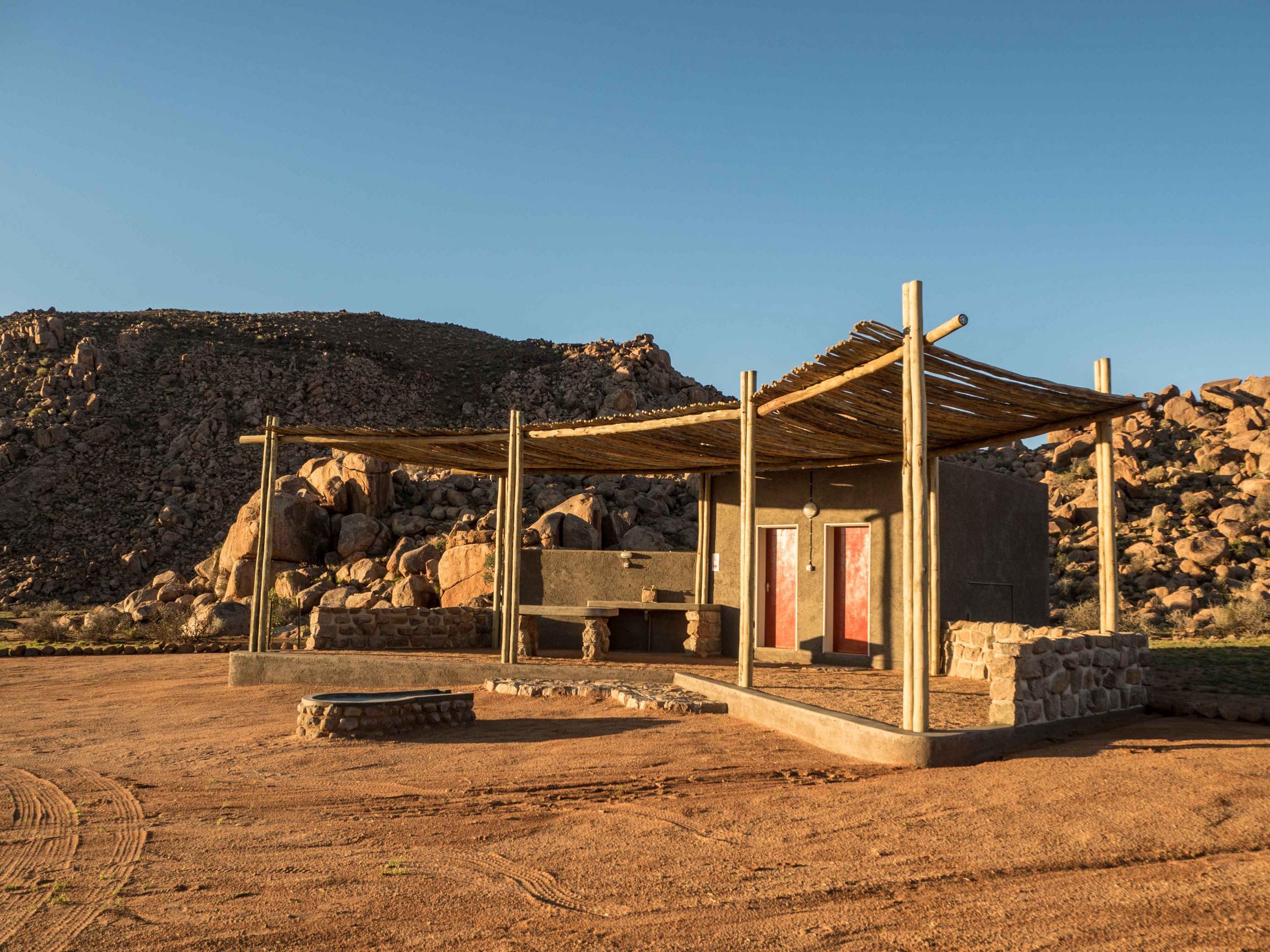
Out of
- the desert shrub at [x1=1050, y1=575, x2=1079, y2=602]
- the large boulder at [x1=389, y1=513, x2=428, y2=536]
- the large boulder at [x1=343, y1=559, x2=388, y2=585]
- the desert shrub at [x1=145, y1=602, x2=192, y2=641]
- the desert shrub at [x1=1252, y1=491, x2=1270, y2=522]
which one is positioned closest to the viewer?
the desert shrub at [x1=145, y1=602, x2=192, y2=641]

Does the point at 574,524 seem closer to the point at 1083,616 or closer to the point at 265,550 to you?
the point at 265,550

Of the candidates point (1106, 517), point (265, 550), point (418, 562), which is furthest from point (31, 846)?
point (418, 562)

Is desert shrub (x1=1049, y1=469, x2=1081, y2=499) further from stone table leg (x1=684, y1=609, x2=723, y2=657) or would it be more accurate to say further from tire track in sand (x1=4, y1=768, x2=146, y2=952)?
tire track in sand (x1=4, y1=768, x2=146, y2=952)

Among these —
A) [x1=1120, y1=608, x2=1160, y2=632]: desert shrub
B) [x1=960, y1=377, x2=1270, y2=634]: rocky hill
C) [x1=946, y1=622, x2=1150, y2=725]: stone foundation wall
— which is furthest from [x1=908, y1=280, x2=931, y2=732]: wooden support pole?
[x1=1120, y1=608, x2=1160, y2=632]: desert shrub

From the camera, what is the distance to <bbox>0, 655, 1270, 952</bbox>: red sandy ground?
3.77 m

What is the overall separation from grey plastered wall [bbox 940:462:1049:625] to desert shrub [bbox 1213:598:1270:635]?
16.4 feet

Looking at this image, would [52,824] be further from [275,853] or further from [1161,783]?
[1161,783]

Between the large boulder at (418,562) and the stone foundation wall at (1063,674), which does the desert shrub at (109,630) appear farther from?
the stone foundation wall at (1063,674)

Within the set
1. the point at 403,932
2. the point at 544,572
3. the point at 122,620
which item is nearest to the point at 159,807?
the point at 403,932

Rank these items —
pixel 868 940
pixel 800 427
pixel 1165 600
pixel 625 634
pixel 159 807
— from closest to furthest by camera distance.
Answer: pixel 868 940
pixel 159 807
pixel 800 427
pixel 625 634
pixel 1165 600

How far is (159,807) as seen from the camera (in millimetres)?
5785

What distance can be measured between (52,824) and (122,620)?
17071 mm

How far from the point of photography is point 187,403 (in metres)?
34.2

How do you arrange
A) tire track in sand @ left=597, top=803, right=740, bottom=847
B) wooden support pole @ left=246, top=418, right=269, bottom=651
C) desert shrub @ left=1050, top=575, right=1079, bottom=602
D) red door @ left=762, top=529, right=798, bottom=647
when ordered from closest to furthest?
tire track in sand @ left=597, top=803, right=740, bottom=847, wooden support pole @ left=246, top=418, right=269, bottom=651, red door @ left=762, top=529, right=798, bottom=647, desert shrub @ left=1050, top=575, right=1079, bottom=602
